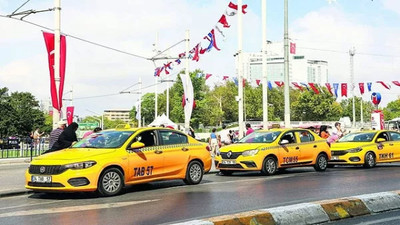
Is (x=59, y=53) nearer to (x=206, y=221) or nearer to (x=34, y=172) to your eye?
(x=34, y=172)

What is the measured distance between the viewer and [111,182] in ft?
35.1

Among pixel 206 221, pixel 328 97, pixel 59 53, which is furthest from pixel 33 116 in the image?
pixel 206 221

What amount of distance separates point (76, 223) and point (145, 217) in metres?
1.06

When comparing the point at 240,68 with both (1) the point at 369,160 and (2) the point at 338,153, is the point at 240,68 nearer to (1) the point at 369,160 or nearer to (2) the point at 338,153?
(2) the point at 338,153

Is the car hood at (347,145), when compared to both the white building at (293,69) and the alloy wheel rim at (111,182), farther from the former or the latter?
the white building at (293,69)

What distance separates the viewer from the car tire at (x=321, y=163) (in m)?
17.2

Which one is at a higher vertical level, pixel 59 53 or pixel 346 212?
pixel 59 53

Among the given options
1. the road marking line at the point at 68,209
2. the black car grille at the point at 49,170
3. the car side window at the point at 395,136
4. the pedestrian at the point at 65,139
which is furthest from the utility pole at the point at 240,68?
the road marking line at the point at 68,209

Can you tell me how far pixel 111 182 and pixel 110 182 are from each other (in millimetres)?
29

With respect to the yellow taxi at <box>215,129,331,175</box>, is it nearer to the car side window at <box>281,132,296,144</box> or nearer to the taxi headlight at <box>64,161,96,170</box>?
the car side window at <box>281,132,296,144</box>

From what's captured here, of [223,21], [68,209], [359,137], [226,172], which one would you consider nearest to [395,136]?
[359,137]

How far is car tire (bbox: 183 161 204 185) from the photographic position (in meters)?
12.9

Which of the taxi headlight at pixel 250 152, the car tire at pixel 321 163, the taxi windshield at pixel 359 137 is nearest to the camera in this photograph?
the taxi headlight at pixel 250 152

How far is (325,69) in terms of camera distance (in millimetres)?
93438
